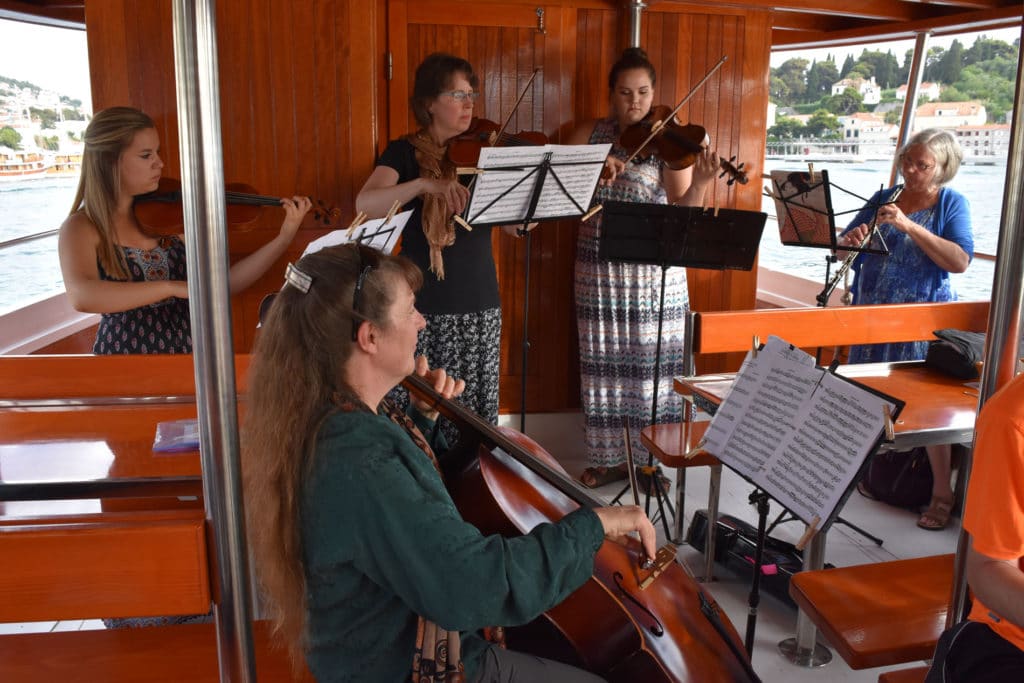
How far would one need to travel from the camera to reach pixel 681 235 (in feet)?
9.65

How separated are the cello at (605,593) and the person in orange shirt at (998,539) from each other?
1.47 feet

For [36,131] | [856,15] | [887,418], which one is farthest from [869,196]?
[36,131]

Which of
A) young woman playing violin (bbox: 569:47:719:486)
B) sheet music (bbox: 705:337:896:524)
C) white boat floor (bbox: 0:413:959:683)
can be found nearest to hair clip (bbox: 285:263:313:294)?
sheet music (bbox: 705:337:896:524)

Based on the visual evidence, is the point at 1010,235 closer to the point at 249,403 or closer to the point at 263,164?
the point at 249,403

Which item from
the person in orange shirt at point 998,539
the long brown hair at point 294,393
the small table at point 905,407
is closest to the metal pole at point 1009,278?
the person in orange shirt at point 998,539

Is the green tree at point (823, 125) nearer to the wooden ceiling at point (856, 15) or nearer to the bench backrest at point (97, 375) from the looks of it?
the wooden ceiling at point (856, 15)

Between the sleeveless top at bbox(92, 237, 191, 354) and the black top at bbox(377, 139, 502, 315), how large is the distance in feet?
2.62

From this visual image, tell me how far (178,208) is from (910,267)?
272cm

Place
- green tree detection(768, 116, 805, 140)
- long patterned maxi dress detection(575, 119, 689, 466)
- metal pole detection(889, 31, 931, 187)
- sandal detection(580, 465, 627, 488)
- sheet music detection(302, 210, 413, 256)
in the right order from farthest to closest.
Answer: green tree detection(768, 116, 805, 140) → metal pole detection(889, 31, 931, 187) → sandal detection(580, 465, 627, 488) → long patterned maxi dress detection(575, 119, 689, 466) → sheet music detection(302, 210, 413, 256)

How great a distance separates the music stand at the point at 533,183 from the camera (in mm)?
2820

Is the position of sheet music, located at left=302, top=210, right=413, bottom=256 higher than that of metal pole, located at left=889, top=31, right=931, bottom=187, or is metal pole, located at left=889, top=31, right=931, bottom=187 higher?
metal pole, located at left=889, top=31, right=931, bottom=187

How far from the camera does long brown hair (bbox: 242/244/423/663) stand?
1.35m

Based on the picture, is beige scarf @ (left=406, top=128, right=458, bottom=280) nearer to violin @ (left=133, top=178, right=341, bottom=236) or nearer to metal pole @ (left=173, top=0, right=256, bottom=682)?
violin @ (left=133, top=178, right=341, bottom=236)

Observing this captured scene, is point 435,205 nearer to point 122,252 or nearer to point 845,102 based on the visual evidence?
point 122,252
